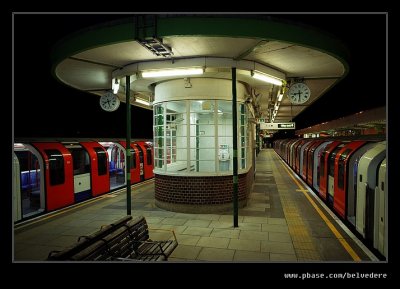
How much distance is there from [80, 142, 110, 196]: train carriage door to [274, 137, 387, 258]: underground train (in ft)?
26.5

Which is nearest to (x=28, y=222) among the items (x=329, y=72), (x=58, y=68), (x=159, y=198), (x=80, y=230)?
(x=80, y=230)

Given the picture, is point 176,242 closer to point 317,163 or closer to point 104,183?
point 104,183

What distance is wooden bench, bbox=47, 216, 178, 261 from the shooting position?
351 cm

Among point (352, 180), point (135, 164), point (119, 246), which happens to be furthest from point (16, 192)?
point (352, 180)

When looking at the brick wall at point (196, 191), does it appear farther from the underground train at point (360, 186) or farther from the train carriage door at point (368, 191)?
the train carriage door at point (368, 191)

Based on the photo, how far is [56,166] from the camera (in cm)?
798

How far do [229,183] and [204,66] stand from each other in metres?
3.37

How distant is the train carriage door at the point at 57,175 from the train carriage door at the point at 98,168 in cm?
120

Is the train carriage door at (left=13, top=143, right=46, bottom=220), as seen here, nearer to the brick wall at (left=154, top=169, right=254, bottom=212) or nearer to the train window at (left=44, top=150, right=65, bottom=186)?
the train window at (left=44, top=150, right=65, bottom=186)

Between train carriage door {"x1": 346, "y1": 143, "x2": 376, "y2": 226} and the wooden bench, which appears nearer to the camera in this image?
the wooden bench

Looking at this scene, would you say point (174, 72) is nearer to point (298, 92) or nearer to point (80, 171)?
point (298, 92)

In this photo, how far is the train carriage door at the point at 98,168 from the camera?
975 centimetres

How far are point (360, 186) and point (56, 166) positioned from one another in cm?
803

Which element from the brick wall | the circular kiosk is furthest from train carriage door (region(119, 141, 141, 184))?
the brick wall
